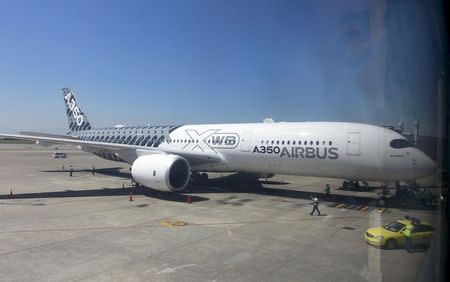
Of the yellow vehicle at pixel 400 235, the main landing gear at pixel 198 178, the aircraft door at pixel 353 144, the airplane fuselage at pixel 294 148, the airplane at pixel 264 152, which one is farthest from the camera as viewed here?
the main landing gear at pixel 198 178

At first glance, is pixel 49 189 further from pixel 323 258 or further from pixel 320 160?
pixel 323 258

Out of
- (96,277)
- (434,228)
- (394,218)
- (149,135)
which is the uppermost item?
(149,135)

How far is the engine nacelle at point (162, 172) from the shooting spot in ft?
58.8

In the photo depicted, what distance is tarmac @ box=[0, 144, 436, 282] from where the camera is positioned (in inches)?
312

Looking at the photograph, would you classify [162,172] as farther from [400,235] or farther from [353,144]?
[400,235]

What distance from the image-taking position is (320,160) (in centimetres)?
1711

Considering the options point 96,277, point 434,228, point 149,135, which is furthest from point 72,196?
point 434,228

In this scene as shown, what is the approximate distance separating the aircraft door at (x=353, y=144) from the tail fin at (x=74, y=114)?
2509 centimetres

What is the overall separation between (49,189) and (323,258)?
16.8 m

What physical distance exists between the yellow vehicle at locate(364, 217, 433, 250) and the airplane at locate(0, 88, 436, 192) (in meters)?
4.36

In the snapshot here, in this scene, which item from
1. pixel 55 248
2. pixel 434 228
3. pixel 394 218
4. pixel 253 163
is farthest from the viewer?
pixel 253 163

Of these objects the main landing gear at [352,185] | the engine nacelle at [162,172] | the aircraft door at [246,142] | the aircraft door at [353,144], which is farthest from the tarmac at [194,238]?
the aircraft door at [246,142]

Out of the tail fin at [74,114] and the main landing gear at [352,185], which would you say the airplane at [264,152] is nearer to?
the main landing gear at [352,185]

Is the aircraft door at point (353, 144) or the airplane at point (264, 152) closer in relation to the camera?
the airplane at point (264, 152)
